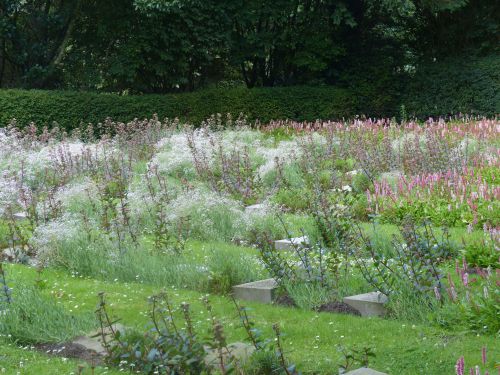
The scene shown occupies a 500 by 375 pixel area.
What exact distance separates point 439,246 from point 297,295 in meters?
1.15

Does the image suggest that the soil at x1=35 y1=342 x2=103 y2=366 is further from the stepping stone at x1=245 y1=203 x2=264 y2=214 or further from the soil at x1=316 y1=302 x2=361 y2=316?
the stepping stone at x1=245 y1=203 x2=264 y2=214

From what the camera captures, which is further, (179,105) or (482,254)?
(179,105)

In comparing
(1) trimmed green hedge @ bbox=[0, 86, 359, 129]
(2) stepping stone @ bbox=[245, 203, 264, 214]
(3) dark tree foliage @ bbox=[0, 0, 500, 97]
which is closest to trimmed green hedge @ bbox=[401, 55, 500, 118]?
(3) dark tree foliage @ bbox=[0, 0, 500, 97]

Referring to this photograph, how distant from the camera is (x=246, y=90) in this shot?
20.2 m

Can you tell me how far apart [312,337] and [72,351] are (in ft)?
5.11

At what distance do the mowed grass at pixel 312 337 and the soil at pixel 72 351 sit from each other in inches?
3.7

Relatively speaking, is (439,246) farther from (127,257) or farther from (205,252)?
(127,257)

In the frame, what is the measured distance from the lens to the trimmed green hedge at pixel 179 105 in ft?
59.9

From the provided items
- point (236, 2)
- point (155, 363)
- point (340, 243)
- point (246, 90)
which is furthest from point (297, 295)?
point (236, 2)

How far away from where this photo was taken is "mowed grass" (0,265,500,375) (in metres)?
4.34

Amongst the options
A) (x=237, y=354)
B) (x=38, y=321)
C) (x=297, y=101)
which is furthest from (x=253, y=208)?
(x=297, y=101)

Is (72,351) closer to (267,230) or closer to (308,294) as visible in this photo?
(308,294)

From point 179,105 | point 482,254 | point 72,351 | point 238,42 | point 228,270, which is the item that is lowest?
point 72,351

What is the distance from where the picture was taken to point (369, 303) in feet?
17.7
